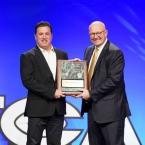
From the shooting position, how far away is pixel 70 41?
4324 millimetres

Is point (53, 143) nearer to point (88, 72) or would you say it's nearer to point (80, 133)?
point (88, 72)

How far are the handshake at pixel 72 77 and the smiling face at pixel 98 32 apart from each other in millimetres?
203

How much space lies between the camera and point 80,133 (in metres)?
4.29

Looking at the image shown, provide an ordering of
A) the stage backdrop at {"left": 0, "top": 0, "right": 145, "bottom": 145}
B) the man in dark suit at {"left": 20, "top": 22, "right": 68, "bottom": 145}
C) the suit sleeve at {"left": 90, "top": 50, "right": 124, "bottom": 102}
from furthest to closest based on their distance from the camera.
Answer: the stage backdrop at {"left": 0, "top": 0, "right": 145, "bottom": 145}, the man in dark suit at {"left": 20, "top": 22, "right": 68, "bottom": 145}, the suit sleeve at {"left": 90, "top": 50, "right": 124, "bottom": 102}

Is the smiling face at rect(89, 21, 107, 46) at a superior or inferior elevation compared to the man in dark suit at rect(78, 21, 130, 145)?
superior

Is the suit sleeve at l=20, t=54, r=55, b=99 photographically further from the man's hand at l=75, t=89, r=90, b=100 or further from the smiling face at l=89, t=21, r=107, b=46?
the smiling face at l=89, t=21, r=107, b=46

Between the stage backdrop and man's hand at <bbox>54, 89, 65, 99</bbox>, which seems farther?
the stage backdrop

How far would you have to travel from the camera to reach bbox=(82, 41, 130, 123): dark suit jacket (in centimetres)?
314

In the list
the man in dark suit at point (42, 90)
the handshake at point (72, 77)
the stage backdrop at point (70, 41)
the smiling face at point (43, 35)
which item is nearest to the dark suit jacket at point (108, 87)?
the handshake at point (72, 77)

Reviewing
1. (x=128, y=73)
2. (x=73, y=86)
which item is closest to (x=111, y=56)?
(x=73, y=86)

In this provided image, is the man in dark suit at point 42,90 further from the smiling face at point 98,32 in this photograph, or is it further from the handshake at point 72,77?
the smiling face at point 98,32

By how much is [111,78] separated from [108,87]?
2.5 inches

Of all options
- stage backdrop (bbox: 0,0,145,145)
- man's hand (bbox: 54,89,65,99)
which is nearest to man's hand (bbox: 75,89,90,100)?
man's hand (bbox: 54,89,65,99)

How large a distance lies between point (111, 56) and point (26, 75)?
60 cm
